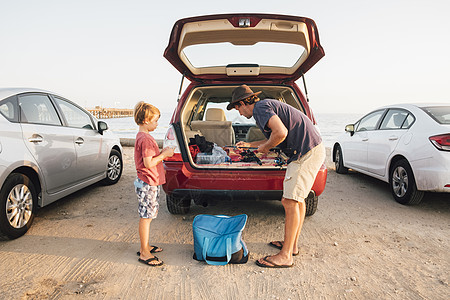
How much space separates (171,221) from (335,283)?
198cm

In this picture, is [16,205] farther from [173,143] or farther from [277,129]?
[277,129]

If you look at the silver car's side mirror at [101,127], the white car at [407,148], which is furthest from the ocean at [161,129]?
the white car at [407,148]

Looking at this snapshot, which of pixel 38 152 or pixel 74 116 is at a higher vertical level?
pixel 74 116

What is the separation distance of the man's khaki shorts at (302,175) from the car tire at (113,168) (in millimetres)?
3573

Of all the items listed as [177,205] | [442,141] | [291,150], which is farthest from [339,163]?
[291,150]

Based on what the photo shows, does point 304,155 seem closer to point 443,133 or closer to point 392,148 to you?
point 443,133

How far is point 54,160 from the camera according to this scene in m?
3.57

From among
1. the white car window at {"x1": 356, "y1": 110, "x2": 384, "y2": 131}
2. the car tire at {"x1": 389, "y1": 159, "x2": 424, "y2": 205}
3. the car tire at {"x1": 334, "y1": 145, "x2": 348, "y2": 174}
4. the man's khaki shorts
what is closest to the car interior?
the man's khaki shorts

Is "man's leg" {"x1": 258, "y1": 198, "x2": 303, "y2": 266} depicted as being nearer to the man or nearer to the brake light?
the man

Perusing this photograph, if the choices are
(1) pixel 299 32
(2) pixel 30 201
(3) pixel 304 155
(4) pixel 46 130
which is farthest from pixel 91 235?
(1) pixel 299 32

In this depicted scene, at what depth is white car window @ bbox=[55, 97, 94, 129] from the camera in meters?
4.15

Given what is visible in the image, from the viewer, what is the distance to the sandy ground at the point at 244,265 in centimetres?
218

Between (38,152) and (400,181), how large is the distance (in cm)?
458

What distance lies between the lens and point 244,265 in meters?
2.58
